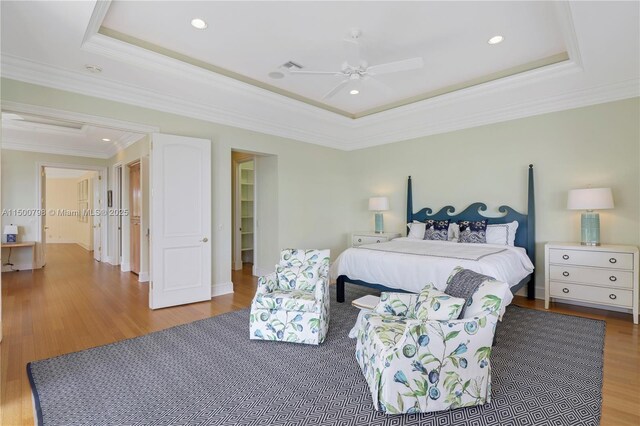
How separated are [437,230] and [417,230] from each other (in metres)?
0.35

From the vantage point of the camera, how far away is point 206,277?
4.54 meters

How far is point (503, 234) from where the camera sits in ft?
15.0

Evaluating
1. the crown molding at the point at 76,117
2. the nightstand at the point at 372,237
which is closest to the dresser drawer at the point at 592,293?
the nightstand at the point at 372,237

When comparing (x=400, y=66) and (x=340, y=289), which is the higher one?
(x=400, y=66)

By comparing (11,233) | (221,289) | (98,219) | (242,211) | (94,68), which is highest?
(94,68)

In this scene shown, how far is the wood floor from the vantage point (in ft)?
7.29

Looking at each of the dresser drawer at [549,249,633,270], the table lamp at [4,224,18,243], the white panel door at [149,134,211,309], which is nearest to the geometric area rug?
the dresser drawer at [549,249,633,270]

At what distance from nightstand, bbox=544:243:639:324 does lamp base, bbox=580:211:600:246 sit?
0.11 m

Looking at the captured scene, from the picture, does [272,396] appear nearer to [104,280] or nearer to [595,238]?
[595,238]

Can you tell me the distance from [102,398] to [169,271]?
7.14ft

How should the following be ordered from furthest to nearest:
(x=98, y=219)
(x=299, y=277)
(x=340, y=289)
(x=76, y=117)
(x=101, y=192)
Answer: (x=98, y=219)
(x=101, y=192)
(x=340, y=289)
(x=76, y=117)
(x=299, y=277)

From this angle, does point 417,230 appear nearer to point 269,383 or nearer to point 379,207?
point 379,207

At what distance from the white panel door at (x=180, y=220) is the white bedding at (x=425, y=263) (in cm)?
192

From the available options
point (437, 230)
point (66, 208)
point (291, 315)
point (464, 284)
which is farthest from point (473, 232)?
point (66, 208)
